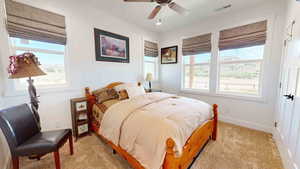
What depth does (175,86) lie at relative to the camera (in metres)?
4.17

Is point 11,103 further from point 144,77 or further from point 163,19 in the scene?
point 163,19

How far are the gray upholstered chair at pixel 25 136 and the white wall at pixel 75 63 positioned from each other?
1.33ft

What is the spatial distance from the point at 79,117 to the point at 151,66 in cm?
288

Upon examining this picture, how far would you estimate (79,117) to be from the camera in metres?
2.32

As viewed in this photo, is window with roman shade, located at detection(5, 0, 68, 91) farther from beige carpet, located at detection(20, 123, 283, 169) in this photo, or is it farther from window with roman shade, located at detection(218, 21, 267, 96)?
window with roman shade, located at detection(218, 21, 267, 96)

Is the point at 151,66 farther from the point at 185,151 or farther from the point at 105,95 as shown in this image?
the point at 185,151

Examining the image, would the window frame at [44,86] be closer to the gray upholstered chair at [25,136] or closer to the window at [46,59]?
the window at [46,59]

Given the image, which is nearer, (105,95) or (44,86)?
(44,86)

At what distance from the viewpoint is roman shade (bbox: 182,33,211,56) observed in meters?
3.25

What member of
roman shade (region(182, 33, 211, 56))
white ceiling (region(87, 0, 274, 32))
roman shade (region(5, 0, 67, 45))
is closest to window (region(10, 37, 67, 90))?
roman shade (region(5, 0, 67, 45))

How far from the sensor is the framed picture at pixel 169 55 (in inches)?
160

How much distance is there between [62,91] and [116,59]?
1461 mm

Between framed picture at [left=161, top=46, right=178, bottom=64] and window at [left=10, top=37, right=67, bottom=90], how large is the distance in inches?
121

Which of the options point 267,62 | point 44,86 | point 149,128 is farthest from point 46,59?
point 267,62
